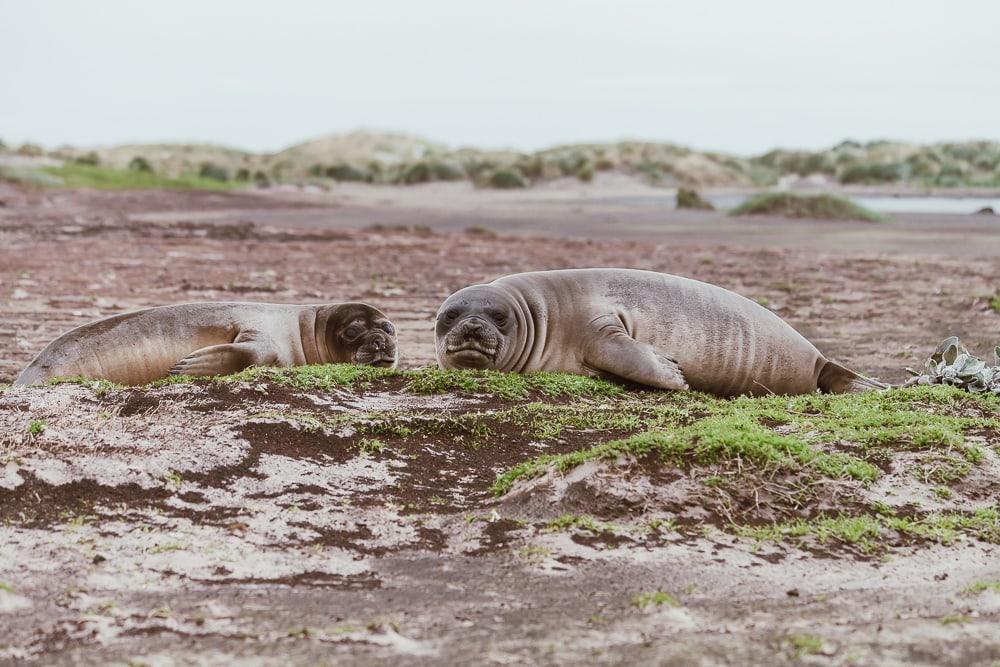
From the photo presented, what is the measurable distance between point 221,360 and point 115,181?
3368 centimetres

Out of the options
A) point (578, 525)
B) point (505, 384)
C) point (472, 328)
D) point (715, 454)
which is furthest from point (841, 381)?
point (578, 525)

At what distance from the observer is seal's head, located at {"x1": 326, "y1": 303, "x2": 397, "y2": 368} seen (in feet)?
27.1

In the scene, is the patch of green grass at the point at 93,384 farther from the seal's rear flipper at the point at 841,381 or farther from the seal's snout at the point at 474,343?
the seal's rear flipper at the point at 841,381

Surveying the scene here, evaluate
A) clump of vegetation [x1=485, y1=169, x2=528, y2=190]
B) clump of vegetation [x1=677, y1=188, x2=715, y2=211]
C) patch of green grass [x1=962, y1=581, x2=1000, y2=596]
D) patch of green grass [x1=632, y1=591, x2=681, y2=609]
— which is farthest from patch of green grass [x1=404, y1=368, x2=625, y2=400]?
clump of vegetation [x1=485, y1=169, x2=528, y2=190]

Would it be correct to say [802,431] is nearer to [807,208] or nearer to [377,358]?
[377,358]

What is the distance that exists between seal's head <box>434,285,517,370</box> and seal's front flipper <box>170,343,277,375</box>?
3.76 feet

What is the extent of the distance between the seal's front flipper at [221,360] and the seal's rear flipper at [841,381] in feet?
11.6

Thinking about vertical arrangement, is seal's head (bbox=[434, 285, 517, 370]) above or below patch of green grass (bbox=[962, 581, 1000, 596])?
above

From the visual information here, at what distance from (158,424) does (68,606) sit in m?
1.85

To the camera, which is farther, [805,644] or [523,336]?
[523,336]

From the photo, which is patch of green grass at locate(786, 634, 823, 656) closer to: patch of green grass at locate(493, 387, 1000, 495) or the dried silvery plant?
patch of green grass at locate(493, 387, 1000, 495)

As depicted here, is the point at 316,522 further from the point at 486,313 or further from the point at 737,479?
the point at 486,313

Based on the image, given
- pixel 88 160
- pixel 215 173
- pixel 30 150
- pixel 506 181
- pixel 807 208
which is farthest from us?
pixel 88 160

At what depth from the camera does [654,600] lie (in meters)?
4.07
